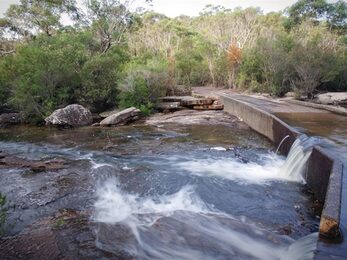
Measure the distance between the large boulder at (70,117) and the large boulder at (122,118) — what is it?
1.40m

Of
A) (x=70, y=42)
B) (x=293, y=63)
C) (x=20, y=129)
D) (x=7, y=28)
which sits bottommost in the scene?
(x=20, y=129)

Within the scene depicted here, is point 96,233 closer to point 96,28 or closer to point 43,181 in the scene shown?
point 43,181

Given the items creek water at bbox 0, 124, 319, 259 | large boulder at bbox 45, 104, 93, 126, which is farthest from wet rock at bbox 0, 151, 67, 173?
large boulder at bbox 45, 104, 93, 126

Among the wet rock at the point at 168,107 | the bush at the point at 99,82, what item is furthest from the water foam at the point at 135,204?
the bush at the point at 99,82

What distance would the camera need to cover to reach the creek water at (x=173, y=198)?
19.2ft

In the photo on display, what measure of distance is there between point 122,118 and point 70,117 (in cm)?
346

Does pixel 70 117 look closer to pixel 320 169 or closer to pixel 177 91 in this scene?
pixel 177 91

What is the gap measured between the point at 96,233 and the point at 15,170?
592 cm

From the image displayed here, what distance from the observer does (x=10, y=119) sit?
75.2ft

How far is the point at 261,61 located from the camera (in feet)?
95.9

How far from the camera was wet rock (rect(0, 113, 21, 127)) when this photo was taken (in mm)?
22519

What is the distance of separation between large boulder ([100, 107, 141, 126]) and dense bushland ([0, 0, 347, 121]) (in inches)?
55.5

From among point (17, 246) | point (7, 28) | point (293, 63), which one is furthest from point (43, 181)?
point (7, 28)

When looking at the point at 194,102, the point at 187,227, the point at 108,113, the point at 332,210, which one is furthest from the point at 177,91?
the point at 332,210
